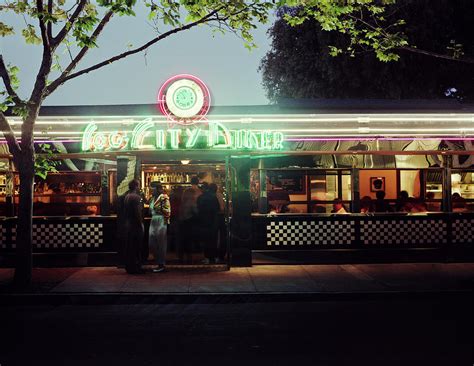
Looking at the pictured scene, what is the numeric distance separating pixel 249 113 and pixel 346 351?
741cm

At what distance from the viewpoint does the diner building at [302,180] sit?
1279 cm

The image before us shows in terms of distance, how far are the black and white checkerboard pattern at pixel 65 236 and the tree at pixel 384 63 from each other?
14458 millimetres

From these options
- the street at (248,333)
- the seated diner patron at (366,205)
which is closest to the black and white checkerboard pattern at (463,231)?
the seated diner patron at (366,205)

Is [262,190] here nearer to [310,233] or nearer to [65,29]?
[310,233]

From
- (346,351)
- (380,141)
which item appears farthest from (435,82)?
(346,351)

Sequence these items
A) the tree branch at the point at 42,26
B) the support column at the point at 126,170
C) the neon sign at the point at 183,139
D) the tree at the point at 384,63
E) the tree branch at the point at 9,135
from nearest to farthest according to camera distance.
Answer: the tree branch at the point at 42,26, the tree branch at the point at 9,135, the neon sign at the point at 183,139, the support column at the point at 126,170, the tree at the point at 384,63

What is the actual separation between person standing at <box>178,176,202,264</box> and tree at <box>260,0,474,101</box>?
12911 mm

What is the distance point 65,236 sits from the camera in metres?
12.9

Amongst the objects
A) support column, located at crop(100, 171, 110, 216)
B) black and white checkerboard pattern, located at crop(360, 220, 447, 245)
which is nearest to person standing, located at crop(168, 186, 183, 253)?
support column, located at crop(100, 171, 110, 216)


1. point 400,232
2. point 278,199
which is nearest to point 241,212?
point 278,199

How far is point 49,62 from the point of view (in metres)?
10.2

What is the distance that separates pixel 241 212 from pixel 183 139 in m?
2.38

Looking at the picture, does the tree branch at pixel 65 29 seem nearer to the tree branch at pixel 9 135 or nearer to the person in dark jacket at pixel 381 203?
the tree branch at pixel 9 135

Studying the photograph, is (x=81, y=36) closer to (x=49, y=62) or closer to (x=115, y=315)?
(x=49, y=62)
